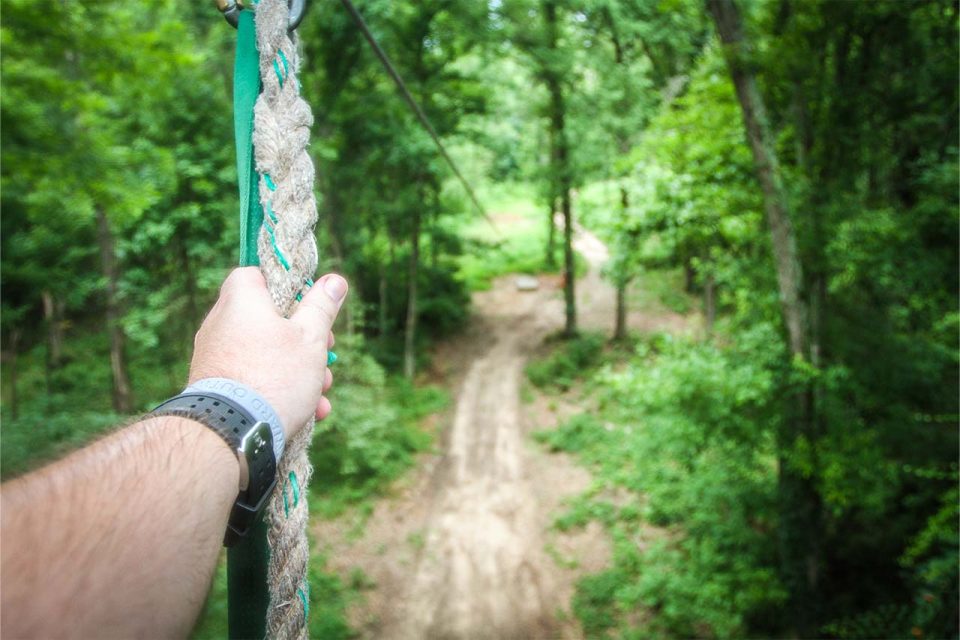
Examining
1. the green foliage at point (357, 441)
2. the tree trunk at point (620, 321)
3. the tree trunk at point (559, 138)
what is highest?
the tree trunk at point (559, 138)

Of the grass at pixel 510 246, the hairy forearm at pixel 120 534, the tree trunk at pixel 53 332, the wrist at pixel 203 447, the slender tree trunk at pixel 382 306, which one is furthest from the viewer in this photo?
the grass at pixel 510 246

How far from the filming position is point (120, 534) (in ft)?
2.15

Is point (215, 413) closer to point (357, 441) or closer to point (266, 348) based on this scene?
point (266, 348)

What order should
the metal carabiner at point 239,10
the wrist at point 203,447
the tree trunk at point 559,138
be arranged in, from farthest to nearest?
the tree trunk at point 559,138, the metal carabiner at point 239,10, the wrist at point 203,447

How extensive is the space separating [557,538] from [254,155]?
361 inches

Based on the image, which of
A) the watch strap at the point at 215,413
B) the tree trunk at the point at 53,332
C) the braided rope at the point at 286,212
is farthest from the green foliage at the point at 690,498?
the tree trunk at the point at 53,332

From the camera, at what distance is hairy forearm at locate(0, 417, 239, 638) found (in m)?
0.58

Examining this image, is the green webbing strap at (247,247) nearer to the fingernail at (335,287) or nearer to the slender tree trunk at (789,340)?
the fingernail at (335,287)

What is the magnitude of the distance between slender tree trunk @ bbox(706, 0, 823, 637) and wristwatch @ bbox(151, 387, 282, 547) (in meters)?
5.37

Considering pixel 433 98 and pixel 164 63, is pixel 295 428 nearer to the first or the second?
pixel 164 63

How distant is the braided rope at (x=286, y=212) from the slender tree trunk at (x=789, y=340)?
499 centimetres

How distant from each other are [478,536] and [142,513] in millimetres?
9091

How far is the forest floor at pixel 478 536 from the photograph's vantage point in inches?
298

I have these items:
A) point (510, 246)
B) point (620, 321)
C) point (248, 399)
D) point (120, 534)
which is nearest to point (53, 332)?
point (510, 246)
